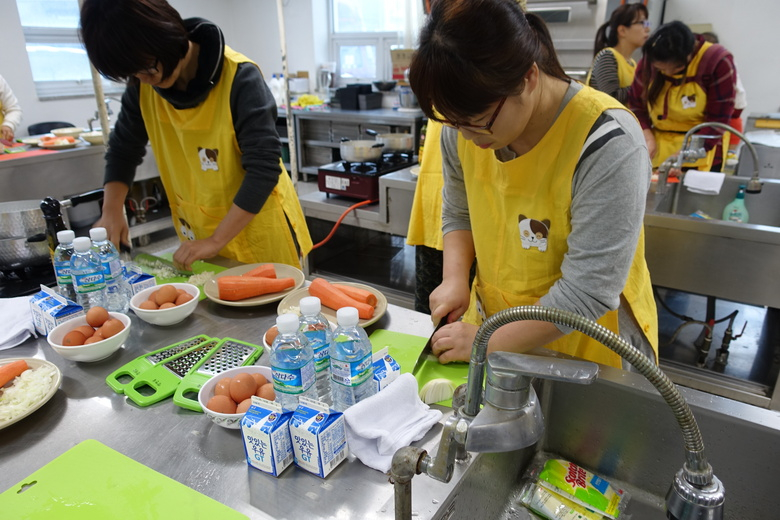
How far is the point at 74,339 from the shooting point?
1110 mm

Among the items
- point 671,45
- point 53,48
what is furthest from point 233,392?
point 53,48

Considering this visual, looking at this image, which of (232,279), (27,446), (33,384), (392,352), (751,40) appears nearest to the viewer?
(27,446)

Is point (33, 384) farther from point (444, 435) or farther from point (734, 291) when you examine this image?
point (734, 291)

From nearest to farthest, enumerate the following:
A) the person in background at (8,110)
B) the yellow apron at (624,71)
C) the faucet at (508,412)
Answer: the faucet at (508,412)
the yellow apron at (624,71)
the person in background at (8,110)

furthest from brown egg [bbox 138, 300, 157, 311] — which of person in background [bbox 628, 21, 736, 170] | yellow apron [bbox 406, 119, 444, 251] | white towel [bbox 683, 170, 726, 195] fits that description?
person in background [bbox 628, 21, 736, 170]

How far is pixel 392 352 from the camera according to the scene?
3.75 feet

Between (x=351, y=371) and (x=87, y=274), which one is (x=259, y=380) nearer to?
(x=351, y=371)

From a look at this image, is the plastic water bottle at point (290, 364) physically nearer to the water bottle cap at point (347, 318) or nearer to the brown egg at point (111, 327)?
the water bottle cap at point (347, 318)

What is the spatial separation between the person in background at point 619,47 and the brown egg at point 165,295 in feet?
10.00

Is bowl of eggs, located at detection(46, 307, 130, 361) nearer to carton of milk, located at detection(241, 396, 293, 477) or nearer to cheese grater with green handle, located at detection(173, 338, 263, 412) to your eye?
cheese grater with green handle, located at detection(173, 338, 263, 412)

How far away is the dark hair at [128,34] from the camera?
1.23 m

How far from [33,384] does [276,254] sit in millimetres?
918

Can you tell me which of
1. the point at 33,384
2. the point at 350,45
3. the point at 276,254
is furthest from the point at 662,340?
the point at 350,45

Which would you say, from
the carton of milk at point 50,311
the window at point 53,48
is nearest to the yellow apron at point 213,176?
the carton of milk at point 50,311
